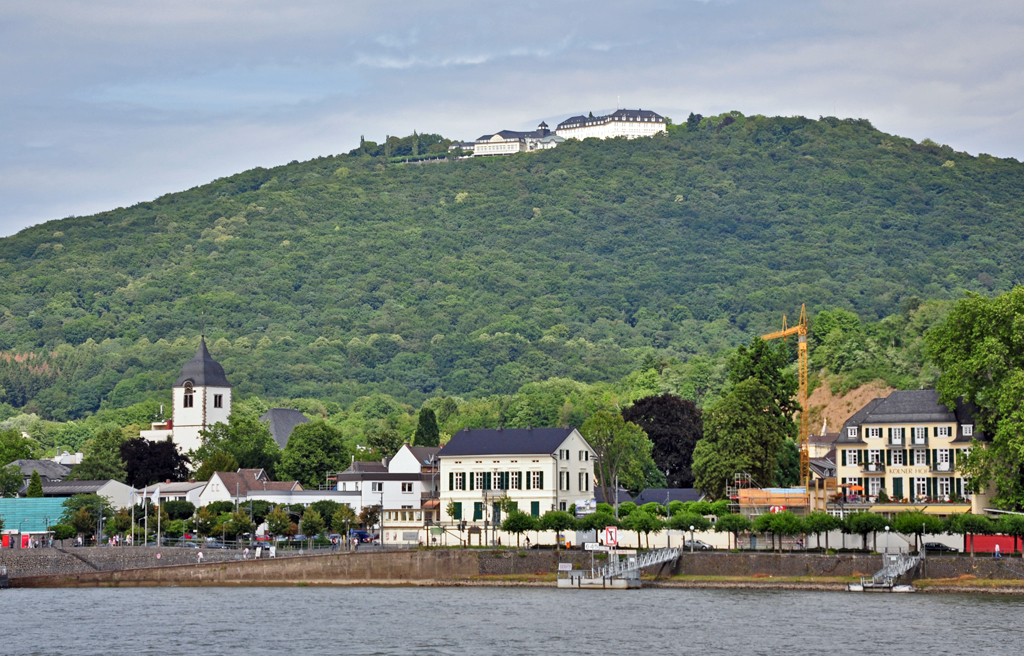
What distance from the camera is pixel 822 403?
17125cm

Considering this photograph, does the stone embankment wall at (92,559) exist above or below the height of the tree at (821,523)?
below

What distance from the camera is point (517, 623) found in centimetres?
7312

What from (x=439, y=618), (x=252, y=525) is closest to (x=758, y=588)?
(x=439, y=618)

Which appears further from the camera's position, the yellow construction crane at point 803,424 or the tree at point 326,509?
the yellow construction crane at point 803,424

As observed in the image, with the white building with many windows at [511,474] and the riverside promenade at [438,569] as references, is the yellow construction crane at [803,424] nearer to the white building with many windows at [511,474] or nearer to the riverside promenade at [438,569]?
the white building with many windows at [511,474]

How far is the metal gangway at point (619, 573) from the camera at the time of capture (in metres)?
90.4

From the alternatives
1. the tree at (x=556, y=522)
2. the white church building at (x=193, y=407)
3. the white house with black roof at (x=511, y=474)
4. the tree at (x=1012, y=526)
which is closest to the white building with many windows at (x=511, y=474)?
the white house with black roof at (x=511, y=474)

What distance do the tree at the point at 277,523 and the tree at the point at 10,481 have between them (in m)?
35.8

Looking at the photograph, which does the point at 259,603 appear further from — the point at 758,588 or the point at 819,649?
the point at 819,649

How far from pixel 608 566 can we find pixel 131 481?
7026 centimetres

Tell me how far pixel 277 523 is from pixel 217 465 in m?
30.2

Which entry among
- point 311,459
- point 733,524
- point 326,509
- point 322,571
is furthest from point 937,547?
point 311,459

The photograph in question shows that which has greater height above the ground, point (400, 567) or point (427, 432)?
point (427, 432)

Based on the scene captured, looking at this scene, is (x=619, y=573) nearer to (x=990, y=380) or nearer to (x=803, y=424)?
(x=990, y=380)
